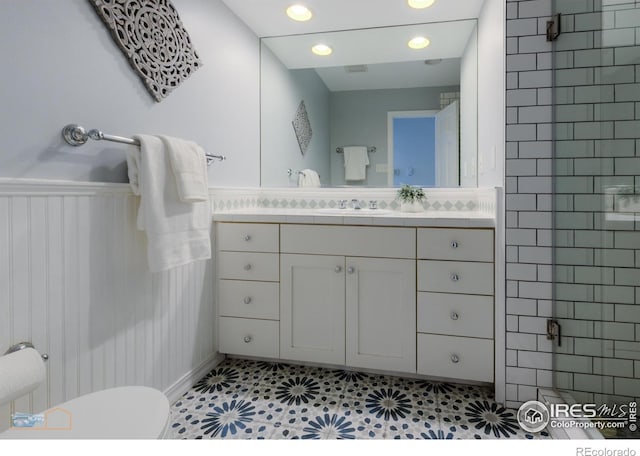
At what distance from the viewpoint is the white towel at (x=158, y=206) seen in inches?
51.3

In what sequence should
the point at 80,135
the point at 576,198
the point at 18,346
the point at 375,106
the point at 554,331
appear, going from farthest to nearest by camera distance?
the point at 375,106 < the point at 554,331 < the point at 576,198 < the point at 80,135 < the point at 18,346

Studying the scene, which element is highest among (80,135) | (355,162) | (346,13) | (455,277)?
(346,13)

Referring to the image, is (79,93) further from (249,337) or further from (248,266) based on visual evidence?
(249,337)

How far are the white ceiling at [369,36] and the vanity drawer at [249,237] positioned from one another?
1.15 m

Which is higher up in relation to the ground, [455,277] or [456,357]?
[455,277]

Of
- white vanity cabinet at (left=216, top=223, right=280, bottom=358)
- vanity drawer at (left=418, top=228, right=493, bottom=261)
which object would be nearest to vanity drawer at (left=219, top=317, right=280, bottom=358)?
white vanity cabinet at (left=216, top=223, right=280, bottom=358)

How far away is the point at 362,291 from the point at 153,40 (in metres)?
1.39

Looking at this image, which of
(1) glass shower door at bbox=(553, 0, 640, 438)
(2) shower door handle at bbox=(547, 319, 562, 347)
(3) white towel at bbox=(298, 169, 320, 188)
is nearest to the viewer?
(1) glass shower door at bbox=(553, 0, 640, 438)

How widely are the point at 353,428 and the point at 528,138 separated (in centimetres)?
135

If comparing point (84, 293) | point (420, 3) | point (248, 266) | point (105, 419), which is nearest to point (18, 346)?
point (84, 293)

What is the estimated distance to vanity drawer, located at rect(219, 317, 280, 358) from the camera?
74.1 inches

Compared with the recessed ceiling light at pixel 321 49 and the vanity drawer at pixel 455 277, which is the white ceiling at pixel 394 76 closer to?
the recessed ceiling light at pixel 321 49

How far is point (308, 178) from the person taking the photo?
2492mm

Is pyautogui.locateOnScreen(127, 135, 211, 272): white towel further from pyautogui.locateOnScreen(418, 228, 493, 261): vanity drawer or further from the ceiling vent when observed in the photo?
the ceiling vent
